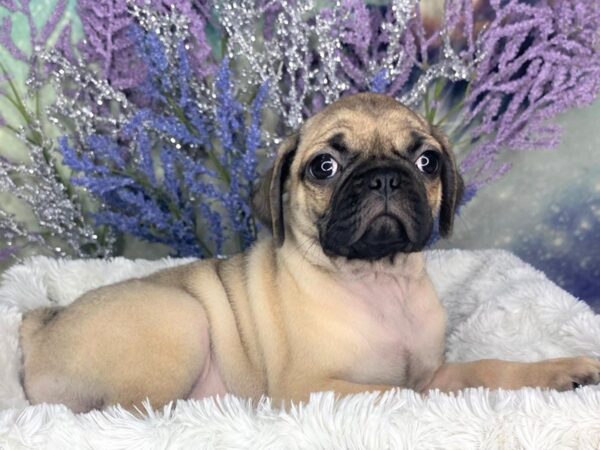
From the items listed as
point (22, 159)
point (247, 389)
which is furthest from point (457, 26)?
point (22, 159)

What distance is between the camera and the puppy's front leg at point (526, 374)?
2176mm

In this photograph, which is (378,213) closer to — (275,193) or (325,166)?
(325,166)

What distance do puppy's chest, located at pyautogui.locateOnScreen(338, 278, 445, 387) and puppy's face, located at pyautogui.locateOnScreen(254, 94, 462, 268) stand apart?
0.17 meters

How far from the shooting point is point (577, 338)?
102 inches

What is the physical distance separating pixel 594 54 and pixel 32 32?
2.91 m

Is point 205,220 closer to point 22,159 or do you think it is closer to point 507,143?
point 22,159

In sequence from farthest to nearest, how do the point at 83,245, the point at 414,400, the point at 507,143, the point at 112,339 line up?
the point at 83,245
the point at 507,143
the point at 112,339
the point at 414,400

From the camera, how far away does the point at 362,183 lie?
2.25 meters

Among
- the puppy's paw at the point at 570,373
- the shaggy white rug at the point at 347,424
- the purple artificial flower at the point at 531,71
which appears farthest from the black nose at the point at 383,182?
the purple artificial flower at the point at 531,71

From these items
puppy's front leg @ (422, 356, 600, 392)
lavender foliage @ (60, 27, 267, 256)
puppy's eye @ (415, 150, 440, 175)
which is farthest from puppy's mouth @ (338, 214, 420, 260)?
lavender foliage @ (60, 27, 267, 256)

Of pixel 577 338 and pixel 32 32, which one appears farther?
pixel 32 32

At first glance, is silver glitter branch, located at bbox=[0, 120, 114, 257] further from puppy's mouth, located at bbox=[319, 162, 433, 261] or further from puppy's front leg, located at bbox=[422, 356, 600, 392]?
puppy's front leg, located at bbox=[422, 356, 600, 392]

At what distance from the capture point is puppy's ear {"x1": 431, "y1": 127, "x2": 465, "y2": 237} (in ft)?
8.70

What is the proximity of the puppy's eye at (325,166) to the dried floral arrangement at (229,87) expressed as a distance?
0.90m
